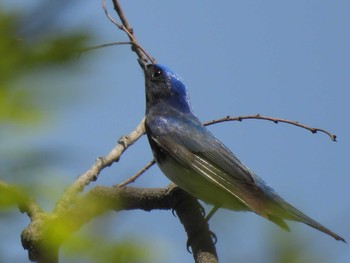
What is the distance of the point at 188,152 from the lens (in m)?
6.38

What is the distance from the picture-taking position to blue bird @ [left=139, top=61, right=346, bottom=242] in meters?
5.47

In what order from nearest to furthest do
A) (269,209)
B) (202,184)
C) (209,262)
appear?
(209,262) → (269,209) → (202,184)

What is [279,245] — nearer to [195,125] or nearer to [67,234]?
[67,234]

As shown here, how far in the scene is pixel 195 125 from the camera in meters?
6.95

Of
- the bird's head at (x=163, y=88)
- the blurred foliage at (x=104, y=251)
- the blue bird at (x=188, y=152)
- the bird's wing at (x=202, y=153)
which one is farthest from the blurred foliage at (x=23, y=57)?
the bird's head at (x=163, y=88)

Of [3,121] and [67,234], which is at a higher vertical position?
[3,121]

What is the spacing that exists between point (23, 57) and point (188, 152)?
5163mm

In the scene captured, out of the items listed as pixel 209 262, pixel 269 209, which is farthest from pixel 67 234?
pixel 269 209

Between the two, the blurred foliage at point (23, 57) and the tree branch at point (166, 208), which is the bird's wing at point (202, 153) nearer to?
the tree branch at point (166, 208)

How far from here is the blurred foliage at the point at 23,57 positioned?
1.22 metres

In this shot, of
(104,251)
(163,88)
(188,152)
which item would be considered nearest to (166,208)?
(188,152)

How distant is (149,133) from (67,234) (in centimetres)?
534

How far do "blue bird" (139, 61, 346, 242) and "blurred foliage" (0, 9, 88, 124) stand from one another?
3.73 m

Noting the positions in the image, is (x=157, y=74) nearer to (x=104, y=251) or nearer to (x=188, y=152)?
(x=188, y=152)
